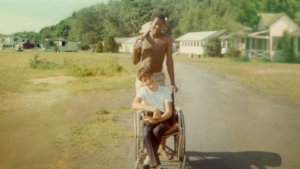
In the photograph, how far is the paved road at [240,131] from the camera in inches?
174

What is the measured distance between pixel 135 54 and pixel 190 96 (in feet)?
20.5

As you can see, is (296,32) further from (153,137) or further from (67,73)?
(153,137)

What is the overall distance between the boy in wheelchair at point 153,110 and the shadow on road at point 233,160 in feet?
2.74

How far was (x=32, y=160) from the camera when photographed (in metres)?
4.62

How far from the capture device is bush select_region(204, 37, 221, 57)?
38281mm

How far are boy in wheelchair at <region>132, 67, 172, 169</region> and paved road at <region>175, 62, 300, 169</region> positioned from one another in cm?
85

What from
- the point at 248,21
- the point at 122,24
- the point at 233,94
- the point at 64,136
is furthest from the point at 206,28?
the point at 64,136

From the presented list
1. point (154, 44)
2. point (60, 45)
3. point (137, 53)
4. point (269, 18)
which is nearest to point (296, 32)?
point (269, 18)

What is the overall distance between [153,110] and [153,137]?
0.32m

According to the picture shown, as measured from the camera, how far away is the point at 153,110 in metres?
3.65

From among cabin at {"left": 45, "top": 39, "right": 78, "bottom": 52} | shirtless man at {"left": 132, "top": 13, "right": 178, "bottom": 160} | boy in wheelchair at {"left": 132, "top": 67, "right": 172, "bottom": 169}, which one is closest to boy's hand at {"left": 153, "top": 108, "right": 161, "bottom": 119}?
boy in wheelchair at {"left": 132, "top": 67, "right": 172, "bottom": 169}

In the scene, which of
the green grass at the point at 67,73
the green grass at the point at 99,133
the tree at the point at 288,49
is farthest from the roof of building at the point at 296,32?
the green grass at the point at 99,133

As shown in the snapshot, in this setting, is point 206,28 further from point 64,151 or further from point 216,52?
point 64,151

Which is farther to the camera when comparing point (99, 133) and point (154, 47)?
point (99, 133)
